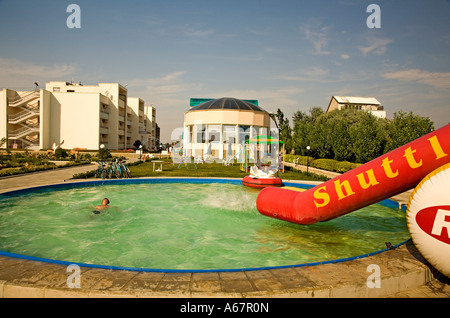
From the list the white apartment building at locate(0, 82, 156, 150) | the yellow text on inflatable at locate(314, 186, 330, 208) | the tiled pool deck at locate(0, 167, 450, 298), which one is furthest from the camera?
the white apartment building at locate(0, 82, 156, 150)

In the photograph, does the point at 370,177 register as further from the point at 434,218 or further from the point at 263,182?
the point at 263,182

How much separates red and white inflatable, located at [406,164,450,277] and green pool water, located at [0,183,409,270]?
2565mm

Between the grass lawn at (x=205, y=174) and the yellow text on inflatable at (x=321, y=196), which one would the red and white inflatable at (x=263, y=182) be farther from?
the yellow text on inflatable at (x=321, y=196)

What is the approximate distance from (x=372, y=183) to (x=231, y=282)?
3076 mm

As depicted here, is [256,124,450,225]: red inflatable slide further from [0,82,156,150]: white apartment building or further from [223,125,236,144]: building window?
[0,82,156,150]: white apartment building

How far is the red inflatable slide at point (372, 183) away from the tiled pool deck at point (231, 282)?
1257mm

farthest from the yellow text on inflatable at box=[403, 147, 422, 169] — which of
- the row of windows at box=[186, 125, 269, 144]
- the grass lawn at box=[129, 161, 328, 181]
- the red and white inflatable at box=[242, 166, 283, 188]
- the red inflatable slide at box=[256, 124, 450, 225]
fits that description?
the row of windows at box=[186, 125, 269, 144]

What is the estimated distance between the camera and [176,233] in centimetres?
808

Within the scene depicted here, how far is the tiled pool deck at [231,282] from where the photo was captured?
3.25 metres

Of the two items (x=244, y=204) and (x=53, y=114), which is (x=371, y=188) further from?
(x=53, y=114)

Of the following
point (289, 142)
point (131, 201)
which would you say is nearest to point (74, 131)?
point (289, 142)

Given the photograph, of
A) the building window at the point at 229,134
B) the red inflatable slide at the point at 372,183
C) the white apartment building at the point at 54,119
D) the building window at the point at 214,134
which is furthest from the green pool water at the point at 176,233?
the white apartment building at the point at 54,119

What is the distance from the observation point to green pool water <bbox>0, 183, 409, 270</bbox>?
20.7 ft

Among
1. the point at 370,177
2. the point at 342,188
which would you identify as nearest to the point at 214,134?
the point at 342,188
